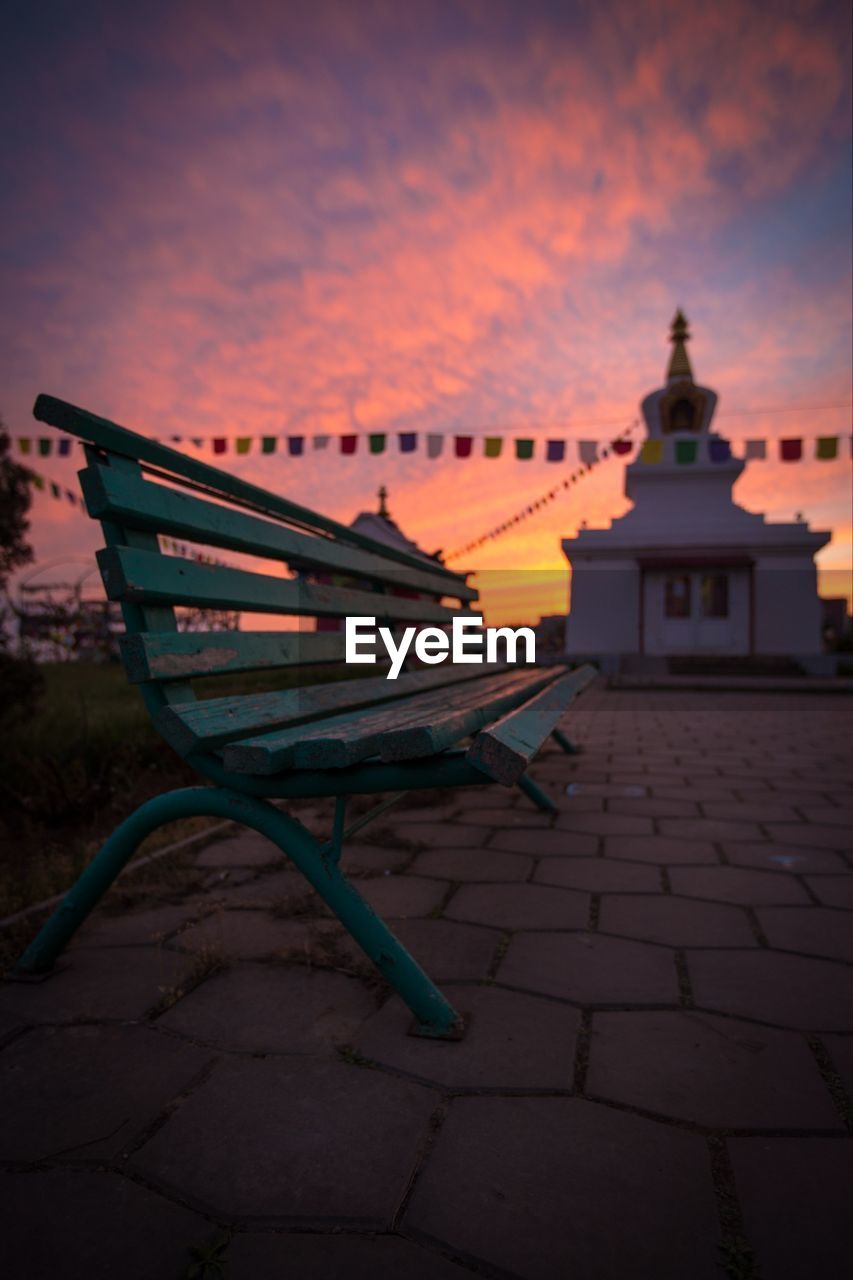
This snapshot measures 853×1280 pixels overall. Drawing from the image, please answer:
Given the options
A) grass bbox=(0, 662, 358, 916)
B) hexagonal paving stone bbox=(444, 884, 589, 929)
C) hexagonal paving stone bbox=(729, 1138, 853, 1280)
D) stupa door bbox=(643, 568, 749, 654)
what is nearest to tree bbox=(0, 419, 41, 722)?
grass bbox=(0, 662, 358, 916)

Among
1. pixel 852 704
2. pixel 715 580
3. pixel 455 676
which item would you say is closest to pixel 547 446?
pixel 852 704

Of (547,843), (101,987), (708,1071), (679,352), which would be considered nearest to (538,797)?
(547,843)

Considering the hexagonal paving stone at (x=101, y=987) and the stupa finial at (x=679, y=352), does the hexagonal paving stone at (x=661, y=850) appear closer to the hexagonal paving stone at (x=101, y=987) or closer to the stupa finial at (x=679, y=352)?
the hexagonal paving stone at (x=101, y=987)

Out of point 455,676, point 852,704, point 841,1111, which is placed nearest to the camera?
point 841,1111

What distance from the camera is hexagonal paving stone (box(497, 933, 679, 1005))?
5.54 ft

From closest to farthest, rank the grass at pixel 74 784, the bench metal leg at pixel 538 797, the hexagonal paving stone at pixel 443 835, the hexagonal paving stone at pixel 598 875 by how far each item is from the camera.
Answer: the hexagonal paving stone at pixel 598 875 → the hexagonal paving stone at pixel 443 835 → the bench metal leg at pixel 538 797 → the grass at pixel 74 784

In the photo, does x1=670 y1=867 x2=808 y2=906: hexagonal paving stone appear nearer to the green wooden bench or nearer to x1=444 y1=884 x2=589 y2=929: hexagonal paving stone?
x1=444 y1=884 x2=589 y2=929: hexagonal paving stone

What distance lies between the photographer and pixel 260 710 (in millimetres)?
1807

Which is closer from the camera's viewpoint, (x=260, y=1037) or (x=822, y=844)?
(x=260, y=1037)

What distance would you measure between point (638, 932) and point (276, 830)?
3.68 ft

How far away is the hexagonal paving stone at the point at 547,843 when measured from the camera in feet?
9.15

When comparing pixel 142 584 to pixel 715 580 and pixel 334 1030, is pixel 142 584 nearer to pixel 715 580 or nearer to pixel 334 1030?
pixel 334 1030

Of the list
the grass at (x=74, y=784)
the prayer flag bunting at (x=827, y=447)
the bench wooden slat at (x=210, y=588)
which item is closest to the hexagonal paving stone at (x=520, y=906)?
the bench wooden slat at (x=210, y=588)

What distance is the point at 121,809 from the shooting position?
4.17m
